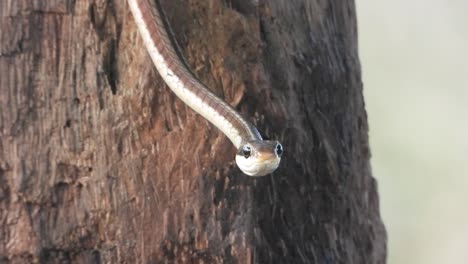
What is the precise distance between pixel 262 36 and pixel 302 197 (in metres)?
0.37

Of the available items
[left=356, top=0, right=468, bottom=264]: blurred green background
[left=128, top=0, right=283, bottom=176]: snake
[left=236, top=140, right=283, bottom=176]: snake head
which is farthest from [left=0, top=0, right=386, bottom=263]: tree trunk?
[left=356, top=0, right=468, bottom=264]: blurred green background

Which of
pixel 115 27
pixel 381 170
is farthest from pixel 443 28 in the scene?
pixel 115 27

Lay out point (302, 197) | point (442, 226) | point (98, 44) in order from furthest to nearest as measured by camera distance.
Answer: point (442, 226) < point (302, 197) < point (98, 44)

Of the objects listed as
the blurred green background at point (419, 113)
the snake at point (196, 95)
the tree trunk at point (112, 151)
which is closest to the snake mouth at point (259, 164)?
the snake at point (196, 95)

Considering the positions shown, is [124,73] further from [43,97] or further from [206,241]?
[206,241]

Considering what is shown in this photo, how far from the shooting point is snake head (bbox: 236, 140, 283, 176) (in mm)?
1300

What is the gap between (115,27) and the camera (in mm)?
1599

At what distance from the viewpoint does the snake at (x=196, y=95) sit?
1.32 m

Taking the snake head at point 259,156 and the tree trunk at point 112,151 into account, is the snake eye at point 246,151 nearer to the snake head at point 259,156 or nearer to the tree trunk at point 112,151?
the snake head at point 259,156

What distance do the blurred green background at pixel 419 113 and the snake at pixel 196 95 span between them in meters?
2.20

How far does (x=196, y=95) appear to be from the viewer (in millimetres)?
1411

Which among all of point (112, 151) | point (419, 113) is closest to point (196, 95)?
point (112, 151)

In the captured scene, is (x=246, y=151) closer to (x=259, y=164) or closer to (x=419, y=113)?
(x=259, y=164)

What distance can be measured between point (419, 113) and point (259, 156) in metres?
2.45
